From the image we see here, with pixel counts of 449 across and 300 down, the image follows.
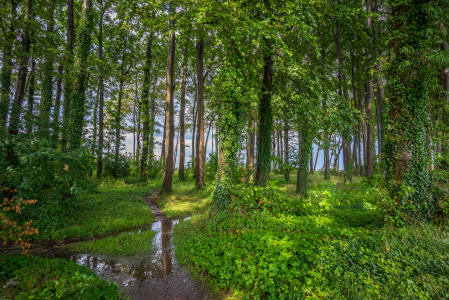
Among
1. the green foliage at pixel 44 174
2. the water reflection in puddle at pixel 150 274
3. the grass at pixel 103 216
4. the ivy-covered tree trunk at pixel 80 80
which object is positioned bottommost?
the water reflection in puddle at pixel 150 274

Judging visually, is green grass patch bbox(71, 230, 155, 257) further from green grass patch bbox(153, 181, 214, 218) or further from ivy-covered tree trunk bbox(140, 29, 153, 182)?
ivy-covered tree trunk bbox(140, 29, 153, 182)

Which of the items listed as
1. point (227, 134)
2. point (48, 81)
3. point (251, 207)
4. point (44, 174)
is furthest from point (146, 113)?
point (251, 207)

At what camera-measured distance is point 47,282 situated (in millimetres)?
3197

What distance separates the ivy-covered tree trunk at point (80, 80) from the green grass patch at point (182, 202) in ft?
17.2

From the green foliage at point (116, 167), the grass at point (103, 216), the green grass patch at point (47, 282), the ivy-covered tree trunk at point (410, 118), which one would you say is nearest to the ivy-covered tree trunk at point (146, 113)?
the green foliage at point (116, 167)

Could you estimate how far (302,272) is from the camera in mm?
3797

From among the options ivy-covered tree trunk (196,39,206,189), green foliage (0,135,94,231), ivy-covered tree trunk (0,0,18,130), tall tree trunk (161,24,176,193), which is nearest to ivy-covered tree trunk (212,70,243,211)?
green foliage (0,135,94,231)

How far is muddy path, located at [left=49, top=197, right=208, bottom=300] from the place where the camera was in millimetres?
3971

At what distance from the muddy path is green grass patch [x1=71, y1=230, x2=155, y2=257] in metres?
0.24

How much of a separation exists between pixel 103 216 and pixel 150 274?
5.06m

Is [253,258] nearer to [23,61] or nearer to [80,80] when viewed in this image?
[80,80]

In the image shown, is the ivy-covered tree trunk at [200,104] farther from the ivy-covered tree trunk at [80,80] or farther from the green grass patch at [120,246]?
the green grass patch at [120,246]

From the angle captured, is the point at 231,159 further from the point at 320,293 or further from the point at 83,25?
the point at 83,25

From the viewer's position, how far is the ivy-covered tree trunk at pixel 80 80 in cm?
945
